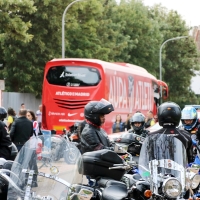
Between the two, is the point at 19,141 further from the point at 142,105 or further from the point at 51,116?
the point at 142,105

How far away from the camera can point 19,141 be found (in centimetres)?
1413

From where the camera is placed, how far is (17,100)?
3516 cm

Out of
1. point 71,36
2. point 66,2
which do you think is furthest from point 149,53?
point 66,2

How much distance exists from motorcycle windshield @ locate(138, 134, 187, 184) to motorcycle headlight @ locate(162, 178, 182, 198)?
0.22 metres

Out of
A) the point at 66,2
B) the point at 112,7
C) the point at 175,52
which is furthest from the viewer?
the point at 175,52

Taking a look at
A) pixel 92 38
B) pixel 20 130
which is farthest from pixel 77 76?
pixel 92 38

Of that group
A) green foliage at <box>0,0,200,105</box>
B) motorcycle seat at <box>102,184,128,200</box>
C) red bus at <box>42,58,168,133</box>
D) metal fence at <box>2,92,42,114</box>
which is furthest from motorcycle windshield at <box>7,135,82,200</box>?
metal fence at <box>2,92,42,114</box>

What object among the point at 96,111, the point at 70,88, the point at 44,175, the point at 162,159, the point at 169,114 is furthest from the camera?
the point at 70,88

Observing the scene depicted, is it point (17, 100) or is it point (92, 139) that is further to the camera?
point (17, 100)

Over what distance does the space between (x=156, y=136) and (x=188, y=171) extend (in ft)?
1.41

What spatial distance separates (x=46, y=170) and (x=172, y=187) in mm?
→ 1059

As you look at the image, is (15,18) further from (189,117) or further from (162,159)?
(162,159)

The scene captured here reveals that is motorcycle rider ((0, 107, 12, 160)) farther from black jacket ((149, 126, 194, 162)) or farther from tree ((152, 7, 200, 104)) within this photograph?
tree ((152, 7, 200, 104))

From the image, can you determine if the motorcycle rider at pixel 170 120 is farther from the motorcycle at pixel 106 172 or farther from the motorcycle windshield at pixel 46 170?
the motorcycle windshield at pixel 46 170
